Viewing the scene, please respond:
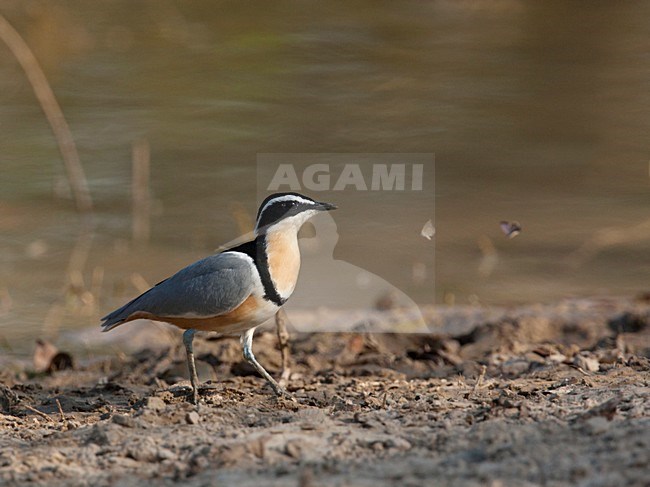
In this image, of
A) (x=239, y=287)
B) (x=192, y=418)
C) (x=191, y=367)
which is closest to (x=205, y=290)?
(x=239, y=287)

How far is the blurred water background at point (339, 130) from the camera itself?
32.7ft

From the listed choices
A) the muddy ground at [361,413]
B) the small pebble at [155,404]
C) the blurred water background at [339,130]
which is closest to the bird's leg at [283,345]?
the muddy ground at [361,413]

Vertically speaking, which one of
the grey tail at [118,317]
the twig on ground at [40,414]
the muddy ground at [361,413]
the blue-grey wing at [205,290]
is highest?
the blue-grey wing at [205,290]

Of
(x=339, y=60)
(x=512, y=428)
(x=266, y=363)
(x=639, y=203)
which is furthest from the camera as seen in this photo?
(x=339, y=60)

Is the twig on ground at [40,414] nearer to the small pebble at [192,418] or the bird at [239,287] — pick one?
the bird at [239,287]

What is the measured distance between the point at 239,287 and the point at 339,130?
23.1 ft

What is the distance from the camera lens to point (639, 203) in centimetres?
1105

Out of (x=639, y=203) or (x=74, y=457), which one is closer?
(x=74, y=457)

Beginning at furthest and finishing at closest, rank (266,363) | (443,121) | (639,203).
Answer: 1. (443,121)
2. (639,203)
3. (266,363)

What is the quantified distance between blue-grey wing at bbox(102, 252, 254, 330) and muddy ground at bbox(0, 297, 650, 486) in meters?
0.49

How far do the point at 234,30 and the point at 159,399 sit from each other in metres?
12.6

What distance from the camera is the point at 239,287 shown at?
593cm

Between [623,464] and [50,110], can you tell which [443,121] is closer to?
[50,110]

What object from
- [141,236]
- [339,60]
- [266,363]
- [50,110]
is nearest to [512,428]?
[266,363]
